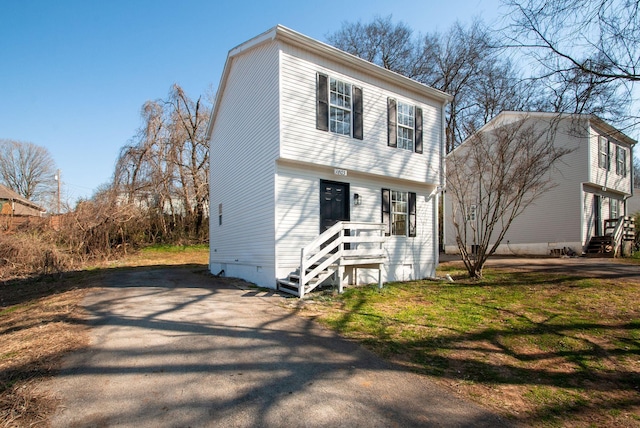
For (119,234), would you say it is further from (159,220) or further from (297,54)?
(297,54)

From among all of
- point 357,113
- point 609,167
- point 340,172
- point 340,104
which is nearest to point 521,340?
point 340,172

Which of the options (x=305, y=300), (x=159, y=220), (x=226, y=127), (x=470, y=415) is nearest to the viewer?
(x=470, y=415)

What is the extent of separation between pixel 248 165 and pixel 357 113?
11.7ft

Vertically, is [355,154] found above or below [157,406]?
above

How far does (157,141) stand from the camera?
2122 cm

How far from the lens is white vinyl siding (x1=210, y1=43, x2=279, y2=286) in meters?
9.14

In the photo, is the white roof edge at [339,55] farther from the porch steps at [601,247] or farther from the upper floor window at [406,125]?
the porch steps at [601,247]

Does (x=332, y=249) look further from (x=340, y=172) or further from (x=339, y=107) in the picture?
(x=339, y=107)

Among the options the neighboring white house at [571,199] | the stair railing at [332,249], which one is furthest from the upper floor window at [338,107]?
the neighboring white house at [571,199]

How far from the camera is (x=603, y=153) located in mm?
18375

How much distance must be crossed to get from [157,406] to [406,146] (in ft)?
33.0

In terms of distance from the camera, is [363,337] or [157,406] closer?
[157,406]

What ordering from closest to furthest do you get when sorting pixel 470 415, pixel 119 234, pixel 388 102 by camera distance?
1. pixel 470 415
2. pixel 388 102
3. pixel 119 234

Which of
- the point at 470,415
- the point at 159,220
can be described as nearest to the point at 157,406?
the point at 470,415
